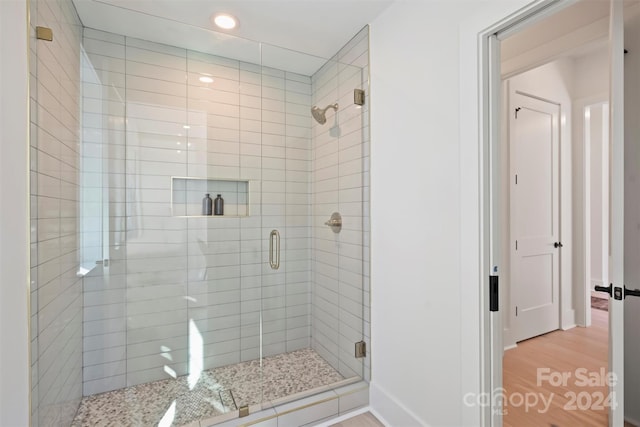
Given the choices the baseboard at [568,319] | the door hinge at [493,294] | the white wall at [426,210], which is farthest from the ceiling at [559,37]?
the baseboard at [568,319]

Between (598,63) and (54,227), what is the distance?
4.52m

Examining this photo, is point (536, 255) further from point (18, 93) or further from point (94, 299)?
point (18, 93)

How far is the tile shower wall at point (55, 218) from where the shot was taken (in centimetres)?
139

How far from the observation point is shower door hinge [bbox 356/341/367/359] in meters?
2.13

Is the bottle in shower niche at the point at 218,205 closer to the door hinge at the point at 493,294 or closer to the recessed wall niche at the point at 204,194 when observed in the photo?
the recessed wall niche at the point at 204,194

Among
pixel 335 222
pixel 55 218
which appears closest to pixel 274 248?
pixel 335 222

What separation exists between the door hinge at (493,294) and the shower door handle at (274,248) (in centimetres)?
137

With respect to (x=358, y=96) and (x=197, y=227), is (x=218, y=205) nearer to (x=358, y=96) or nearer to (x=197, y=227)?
(x=197, y=227)

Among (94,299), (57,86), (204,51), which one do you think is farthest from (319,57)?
(94,299)

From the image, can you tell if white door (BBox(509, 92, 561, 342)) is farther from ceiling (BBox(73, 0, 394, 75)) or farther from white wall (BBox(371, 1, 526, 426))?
ceiling (BBox(73, 0, 394, 75))

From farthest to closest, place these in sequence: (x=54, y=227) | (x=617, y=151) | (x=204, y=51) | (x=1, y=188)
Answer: (x=204, y=51) < (x=54, y=227) < (x=617, y=151) < (x=1, y=188)

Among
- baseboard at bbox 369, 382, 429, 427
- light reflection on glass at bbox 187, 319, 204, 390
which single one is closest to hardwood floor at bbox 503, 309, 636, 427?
baseboard at bbox 369, 382, 429, 427

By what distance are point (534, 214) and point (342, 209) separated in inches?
79.0

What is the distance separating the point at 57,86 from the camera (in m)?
1.59
